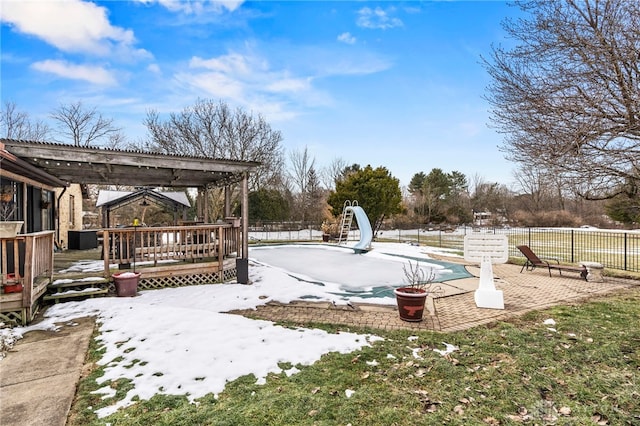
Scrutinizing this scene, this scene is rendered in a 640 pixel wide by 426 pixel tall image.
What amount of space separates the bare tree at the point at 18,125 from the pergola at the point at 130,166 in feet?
57.8

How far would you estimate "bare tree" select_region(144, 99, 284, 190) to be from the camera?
22.7 metres

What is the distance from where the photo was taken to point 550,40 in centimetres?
416

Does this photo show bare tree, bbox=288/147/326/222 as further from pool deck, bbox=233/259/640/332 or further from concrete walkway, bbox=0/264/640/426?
pool deck, bbox=233/259/640/332

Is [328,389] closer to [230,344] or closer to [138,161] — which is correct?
[230,344]

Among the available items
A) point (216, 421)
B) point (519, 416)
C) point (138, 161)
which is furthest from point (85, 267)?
point (519, 416)

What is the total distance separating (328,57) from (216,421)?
36.3 feet

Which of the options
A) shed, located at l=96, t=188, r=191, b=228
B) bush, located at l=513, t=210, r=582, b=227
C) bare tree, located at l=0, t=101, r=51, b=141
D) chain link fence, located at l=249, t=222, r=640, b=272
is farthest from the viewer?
bush, located at l=513, t=210, r=582, b=227

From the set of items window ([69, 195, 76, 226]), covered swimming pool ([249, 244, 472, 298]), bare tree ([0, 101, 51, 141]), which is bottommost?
covered swimming pool ([249, 244, 472, 298])

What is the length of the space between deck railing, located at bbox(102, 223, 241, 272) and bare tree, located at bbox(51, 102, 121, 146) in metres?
21.2

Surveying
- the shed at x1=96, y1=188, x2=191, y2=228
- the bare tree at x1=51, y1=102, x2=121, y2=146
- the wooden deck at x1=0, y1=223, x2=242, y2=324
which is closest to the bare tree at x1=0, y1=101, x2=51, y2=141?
the bare tree at x1=51, y1=102, x2=121, y2=146

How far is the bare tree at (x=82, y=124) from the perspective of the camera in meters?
23.2

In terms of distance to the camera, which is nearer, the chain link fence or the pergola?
the pergola

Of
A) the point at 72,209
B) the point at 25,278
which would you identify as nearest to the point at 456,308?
the point at 25,278

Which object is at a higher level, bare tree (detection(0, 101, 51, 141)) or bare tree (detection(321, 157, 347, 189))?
bare tree (detection(0, 101, 51, 141))
